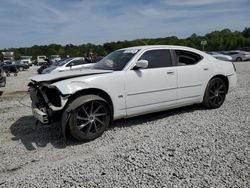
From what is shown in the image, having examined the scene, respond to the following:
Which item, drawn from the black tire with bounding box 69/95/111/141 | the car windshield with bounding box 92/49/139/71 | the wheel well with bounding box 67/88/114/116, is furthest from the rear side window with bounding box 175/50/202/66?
the black tire with bounding box 69/95/111/141

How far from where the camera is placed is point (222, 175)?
131 inches

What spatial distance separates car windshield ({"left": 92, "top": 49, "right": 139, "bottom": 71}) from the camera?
5407mm

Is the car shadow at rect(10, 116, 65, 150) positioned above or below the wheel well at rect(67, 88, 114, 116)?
below

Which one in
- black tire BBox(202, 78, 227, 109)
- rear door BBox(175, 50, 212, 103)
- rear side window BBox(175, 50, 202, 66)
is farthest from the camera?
black tire BBox(202, 78, 227, 109)

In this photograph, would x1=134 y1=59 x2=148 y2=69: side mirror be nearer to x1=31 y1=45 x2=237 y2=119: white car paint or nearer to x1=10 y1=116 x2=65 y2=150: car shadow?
x1=31 y1=45 x2=237 y2=119: white car paint

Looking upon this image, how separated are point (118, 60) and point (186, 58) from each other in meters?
1.62

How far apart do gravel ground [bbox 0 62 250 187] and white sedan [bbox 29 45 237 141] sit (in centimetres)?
37

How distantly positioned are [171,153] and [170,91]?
194 centimetres

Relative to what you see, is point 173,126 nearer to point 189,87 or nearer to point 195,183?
point 189,87

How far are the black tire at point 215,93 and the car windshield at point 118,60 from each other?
6.70 ft

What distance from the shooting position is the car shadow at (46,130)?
15.7ft

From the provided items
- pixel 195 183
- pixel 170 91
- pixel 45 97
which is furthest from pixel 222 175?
pixel 45 97

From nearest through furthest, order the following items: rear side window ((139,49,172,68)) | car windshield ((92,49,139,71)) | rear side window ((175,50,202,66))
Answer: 1. car windshield ((92,49,139,71))
2. rear side window ((139,49,172,68))
3. rear side window ((175,50,202,66))

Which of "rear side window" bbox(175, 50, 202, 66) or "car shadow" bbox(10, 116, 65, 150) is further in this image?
"rear side window" bbox(175, 50, 202, 66)
